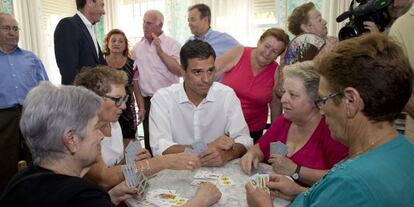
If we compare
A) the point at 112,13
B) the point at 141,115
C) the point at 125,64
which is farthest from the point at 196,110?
the point at 112,13

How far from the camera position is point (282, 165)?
1630 mm

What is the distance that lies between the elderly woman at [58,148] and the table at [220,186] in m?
0.41

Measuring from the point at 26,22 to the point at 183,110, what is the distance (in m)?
3.87

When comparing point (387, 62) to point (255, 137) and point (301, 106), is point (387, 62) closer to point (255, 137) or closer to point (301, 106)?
point (301, 106)

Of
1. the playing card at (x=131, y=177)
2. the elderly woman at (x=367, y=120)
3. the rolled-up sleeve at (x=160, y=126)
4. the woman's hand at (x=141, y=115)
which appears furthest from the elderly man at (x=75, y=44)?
the elderly woman at (x=367, y=120)

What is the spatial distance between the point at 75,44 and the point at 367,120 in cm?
246

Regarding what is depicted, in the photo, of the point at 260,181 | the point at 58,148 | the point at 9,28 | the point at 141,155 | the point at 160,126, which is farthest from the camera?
the point at 9,28

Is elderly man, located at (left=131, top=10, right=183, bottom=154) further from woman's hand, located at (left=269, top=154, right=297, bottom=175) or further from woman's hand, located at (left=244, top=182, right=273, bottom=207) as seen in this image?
woman's hand, located at (left=244, top=182, right=273, bottom=207)

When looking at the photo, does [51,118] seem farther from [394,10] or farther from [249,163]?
[394,10]

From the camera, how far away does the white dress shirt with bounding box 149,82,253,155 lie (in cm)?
221

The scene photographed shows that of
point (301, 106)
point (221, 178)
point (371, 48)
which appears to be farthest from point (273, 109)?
point (371, 48)

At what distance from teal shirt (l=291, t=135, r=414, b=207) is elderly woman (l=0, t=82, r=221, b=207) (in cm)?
66

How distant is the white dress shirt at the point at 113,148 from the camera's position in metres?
1.83

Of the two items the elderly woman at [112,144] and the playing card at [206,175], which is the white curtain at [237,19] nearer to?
the elderly woman at [112,144]
